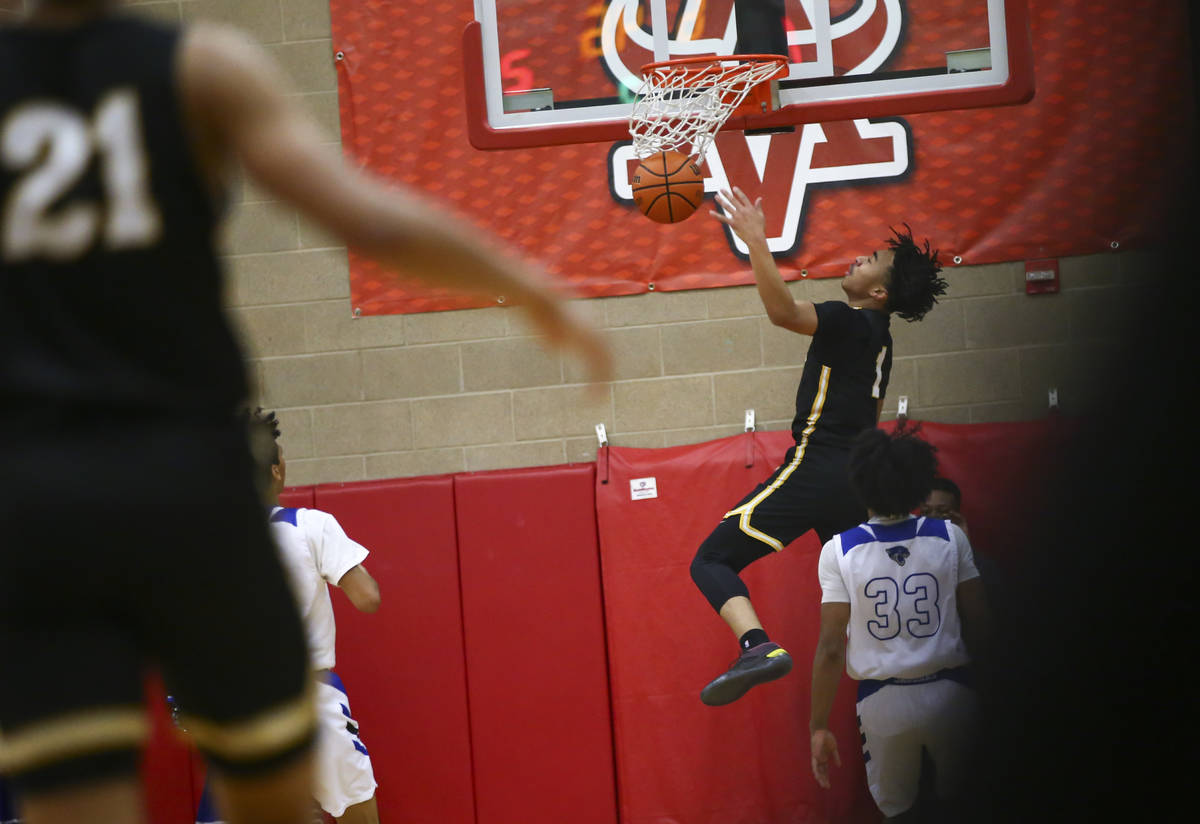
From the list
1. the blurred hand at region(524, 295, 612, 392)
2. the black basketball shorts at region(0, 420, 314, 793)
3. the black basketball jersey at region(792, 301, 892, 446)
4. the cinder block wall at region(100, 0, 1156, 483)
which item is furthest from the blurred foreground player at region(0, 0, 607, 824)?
the cinder block wall at region(100, 0, 1156, 483)

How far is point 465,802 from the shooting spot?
19.1ft

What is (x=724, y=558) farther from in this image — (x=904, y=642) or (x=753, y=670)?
(x=904, y=642)

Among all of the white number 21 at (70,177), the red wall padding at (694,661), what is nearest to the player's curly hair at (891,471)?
the red wall padding at (694,661)

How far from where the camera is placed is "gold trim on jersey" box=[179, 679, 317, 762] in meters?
1.34

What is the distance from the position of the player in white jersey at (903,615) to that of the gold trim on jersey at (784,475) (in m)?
0.31

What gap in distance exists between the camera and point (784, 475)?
4.88m

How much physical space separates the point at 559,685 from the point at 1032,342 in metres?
2.83

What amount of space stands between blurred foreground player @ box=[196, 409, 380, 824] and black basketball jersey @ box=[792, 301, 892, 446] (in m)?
1.82

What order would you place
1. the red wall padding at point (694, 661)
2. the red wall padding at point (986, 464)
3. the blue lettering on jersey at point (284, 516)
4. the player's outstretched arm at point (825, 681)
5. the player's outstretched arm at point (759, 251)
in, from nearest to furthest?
the player's outstretched arm at point (759, 251)
the player's outstretched arm at point (825, 681)
the blue lettering on jersey at point (284, 516)
the red wall padding at point (986, 464)
the red wall padding at point (694, 661)

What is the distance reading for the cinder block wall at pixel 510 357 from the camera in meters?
6.12

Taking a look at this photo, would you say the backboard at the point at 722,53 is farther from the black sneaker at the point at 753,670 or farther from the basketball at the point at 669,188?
the black sneaker at the point at 753,670

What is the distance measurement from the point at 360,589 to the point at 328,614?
0.18 metres

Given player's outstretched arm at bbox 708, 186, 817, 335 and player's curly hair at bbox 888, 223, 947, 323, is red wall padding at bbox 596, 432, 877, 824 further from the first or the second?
player's outstretched arm at bbox 708, 186, 817, 335

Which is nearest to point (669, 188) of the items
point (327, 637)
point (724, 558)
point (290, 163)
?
point (724, 558)
